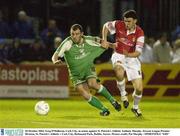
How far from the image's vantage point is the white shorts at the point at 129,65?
1659 cm

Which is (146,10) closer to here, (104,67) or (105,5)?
(105,5)

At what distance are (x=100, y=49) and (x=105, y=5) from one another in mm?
9119

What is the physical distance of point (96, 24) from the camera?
→ 25.8m

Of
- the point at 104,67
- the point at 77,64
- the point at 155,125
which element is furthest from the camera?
the point at 104,67

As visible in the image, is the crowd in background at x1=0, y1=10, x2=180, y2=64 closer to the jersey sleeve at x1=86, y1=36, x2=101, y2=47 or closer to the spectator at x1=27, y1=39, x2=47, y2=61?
the spectator at x1=27, y1=39, x2=47, y2=61

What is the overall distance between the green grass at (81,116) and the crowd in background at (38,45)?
192 cm

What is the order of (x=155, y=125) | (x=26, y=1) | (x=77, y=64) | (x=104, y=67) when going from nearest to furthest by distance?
(x=155, y=125) → (x=77, y=64) → (x=104, y=67) → (x=26, y=1)

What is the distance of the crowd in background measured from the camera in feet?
75.6

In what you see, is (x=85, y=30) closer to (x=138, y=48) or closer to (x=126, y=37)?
(x=126, y=37)

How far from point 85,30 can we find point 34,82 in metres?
3.44

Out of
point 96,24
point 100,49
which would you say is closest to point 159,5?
point 96,24

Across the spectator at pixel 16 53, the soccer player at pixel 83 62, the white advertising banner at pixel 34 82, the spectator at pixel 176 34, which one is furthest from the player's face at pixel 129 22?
the spectator at pixel 176 34

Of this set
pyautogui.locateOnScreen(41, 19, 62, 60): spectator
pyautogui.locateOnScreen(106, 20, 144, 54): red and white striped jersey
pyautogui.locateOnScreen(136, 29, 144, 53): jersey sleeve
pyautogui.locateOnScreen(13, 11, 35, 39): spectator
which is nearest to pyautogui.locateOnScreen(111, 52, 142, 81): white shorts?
pyautogui.locateOnScreen(106, 20, 144, 54): red and white striped jersey

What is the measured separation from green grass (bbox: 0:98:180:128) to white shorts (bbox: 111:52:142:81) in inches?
34.9
